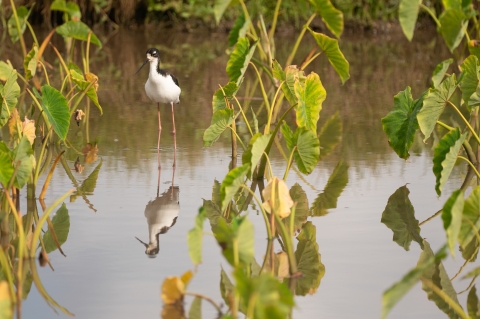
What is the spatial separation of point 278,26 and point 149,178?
371 inches

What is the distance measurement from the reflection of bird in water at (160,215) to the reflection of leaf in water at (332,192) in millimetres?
770

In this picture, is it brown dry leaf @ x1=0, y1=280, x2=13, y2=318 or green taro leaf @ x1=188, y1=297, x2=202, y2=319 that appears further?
green taro leaf @ x1=188, y1=297, x2=202, y2=319

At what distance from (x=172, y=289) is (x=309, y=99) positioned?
197 cm

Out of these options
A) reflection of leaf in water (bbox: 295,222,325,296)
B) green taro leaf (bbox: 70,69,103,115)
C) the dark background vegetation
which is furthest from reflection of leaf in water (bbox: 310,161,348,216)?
the dark background vegetation

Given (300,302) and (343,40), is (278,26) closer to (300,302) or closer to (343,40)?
(343,40)

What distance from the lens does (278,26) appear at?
14898mm

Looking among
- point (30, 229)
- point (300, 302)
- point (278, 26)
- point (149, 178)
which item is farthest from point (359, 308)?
point (278, 26)

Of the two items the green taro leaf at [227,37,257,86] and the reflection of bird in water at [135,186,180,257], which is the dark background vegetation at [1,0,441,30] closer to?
the green taro leaf at [227,37,257,86]

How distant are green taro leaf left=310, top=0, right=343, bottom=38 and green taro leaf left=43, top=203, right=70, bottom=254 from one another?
2.46 metres

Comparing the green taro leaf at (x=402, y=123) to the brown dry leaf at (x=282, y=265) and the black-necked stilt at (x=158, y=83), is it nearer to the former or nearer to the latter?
the brown dry leaf at (x=282, y=265)

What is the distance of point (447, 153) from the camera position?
13.5 feet

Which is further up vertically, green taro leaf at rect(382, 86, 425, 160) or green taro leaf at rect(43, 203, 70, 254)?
green taro leaf at rect(382, 86, 425, 160)

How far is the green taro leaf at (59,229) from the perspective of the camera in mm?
4477

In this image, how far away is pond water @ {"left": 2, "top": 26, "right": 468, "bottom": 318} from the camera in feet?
12.3
